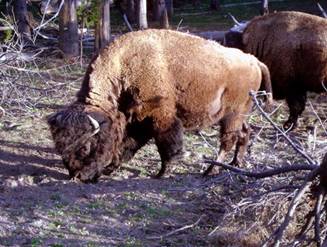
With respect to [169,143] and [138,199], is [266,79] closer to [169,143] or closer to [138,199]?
[169,143]

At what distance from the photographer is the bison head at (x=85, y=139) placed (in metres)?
6.89

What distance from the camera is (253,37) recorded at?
989cm

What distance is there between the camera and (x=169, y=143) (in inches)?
293

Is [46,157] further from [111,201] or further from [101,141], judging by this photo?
[111,201]

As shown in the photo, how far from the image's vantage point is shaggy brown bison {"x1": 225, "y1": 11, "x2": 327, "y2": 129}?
373 inches

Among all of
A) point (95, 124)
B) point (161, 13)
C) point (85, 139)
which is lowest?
point (161, 13)

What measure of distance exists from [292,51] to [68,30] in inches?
215

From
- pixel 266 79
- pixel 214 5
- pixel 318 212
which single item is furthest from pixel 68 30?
pixel 214 5

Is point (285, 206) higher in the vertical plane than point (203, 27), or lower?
higher

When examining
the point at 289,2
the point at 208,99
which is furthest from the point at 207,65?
the point at 289,2

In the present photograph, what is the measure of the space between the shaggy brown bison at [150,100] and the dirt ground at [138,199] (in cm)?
29

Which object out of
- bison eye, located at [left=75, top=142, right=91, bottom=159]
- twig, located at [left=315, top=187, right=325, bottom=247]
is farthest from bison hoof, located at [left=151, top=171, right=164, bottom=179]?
twig, located at [left=315, top=187, right=325, bottom=247]

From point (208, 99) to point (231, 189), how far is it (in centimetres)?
113

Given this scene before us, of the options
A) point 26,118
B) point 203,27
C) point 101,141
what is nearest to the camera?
point 101,141
